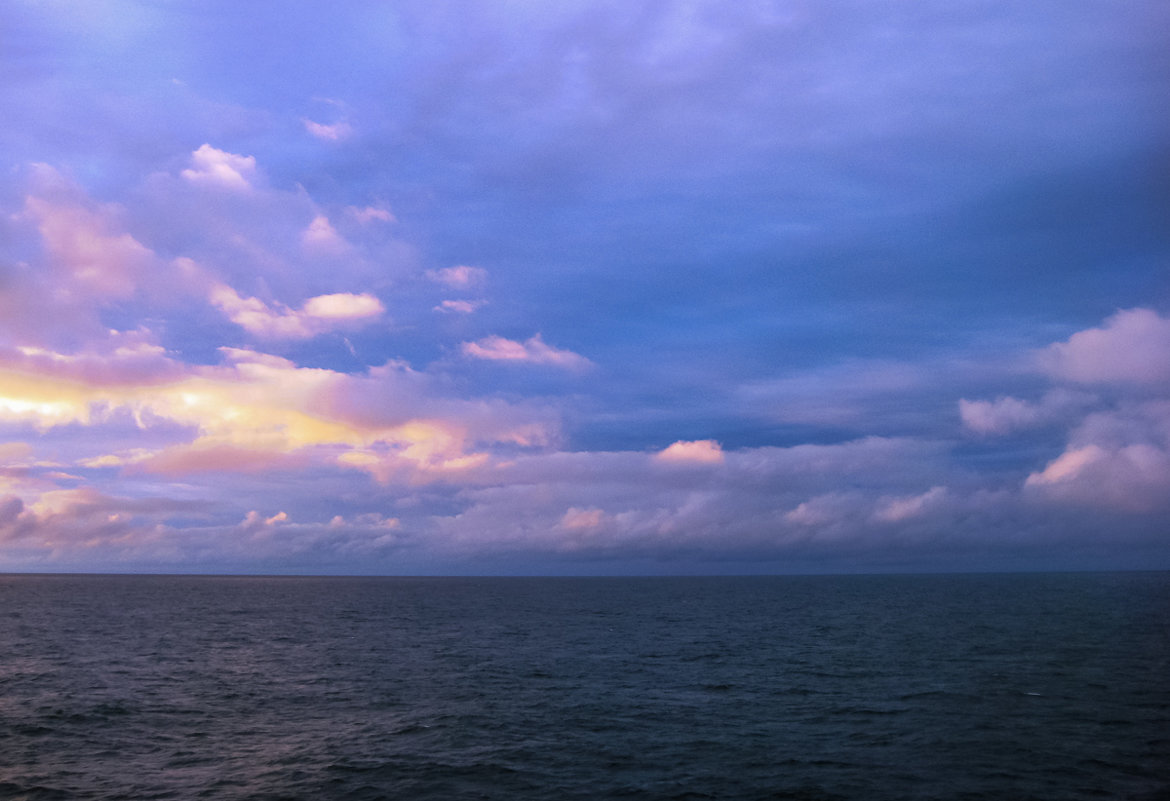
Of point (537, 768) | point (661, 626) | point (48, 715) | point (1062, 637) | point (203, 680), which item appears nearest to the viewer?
point (537, 768)

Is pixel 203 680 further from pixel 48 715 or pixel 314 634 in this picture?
pixel 314 634

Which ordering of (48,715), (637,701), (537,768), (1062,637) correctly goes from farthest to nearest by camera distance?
(1062,637) → (637,701) → (48,715) → (537,768)

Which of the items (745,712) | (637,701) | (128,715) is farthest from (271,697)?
(745,712)

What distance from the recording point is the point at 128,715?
49031 mm

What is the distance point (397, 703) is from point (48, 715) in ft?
73.3

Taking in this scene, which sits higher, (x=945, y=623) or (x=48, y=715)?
(x=48, y=715)

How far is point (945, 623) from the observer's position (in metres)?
119

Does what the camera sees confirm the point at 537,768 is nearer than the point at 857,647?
Yes

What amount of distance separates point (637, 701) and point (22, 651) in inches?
2867

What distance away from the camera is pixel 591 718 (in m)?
47.8

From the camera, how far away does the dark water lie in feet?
113

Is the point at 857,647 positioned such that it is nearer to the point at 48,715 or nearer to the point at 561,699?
the point at 561,699

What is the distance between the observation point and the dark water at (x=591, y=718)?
34.6 meters

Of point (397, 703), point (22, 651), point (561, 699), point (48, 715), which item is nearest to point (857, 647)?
point (561, 699)
